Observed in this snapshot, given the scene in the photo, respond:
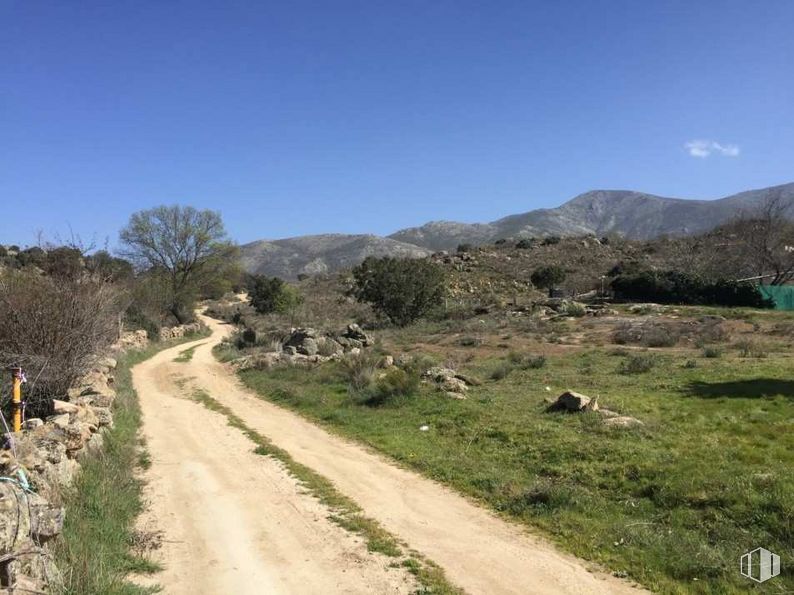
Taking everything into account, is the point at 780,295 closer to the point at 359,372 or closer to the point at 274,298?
the point at 359,372

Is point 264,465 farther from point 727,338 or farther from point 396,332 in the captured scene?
point 396,332

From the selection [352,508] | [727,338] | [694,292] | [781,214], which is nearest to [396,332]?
[727,338]

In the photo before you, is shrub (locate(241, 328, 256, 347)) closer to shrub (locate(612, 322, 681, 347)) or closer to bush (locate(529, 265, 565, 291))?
shrub (locate(612, 322, 681, 347))

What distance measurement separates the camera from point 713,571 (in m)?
5.80

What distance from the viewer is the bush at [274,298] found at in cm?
5903

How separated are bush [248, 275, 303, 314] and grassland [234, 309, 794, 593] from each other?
3857cm

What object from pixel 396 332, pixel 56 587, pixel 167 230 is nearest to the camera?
pixel 56 587

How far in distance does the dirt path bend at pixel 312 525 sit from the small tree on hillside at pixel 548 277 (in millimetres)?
46068

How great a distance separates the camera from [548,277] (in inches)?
2205

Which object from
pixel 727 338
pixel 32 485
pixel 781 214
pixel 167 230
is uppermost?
pixel 167 230

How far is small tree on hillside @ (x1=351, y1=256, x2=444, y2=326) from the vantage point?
37.5 meters

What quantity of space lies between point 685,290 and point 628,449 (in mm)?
35056

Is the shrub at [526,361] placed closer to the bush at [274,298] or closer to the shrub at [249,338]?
the shrub at [249,338]

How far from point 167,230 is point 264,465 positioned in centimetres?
5438
